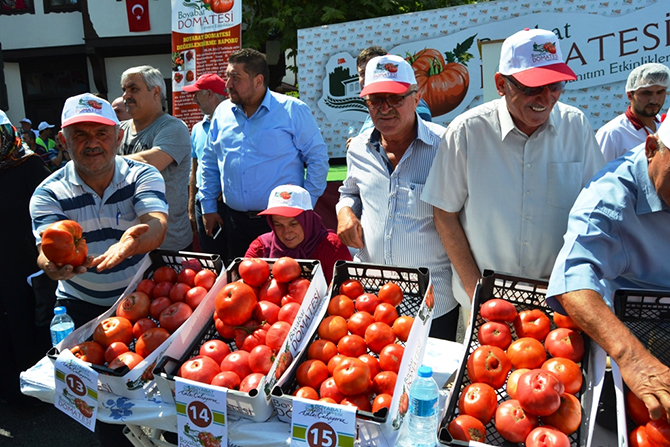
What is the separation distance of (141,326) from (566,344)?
5.36ft

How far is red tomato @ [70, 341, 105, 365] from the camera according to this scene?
1.96m

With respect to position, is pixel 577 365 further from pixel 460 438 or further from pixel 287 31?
pixel 287 31

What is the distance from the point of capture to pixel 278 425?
1.67 m

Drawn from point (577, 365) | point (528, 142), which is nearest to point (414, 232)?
point (528, 142)

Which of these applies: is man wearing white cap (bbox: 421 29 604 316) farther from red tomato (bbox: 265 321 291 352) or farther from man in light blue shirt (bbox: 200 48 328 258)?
man in light blue shirt (bbox: 200 48 328 258)

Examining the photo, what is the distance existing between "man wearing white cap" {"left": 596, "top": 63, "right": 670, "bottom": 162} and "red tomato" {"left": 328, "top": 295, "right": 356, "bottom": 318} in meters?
3.16

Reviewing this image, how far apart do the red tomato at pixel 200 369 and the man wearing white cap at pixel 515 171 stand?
3.94 feet

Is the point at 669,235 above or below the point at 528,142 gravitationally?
below

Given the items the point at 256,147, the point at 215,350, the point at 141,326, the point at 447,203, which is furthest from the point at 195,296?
the point at 256,147

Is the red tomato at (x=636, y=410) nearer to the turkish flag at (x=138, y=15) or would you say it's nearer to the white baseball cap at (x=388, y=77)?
the white baseball cap at (x=388, y=77)

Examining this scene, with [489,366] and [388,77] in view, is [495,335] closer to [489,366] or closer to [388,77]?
[489,366]

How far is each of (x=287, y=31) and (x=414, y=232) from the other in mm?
10238

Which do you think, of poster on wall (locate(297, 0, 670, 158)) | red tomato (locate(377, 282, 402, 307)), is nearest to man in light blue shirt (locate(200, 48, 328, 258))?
red tomato (locate(377, 282, 402, 307))

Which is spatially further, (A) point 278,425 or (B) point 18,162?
(B) point 18,162
